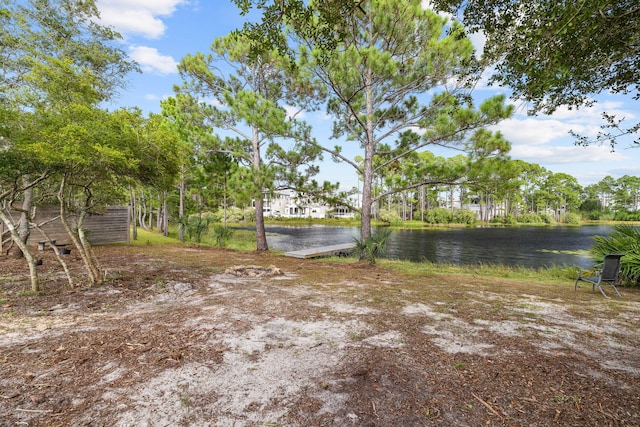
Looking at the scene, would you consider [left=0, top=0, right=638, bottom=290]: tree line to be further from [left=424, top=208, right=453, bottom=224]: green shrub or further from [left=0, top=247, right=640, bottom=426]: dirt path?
[left=424, top=208, right=453, bottom=224]: green shrub

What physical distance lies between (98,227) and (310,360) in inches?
491

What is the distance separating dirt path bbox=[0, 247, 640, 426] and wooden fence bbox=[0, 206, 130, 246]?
7.34m

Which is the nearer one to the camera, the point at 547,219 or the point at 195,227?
the point at 195,227

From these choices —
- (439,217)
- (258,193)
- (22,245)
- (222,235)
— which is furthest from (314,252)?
(439,217)

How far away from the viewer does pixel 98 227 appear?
37.6ft

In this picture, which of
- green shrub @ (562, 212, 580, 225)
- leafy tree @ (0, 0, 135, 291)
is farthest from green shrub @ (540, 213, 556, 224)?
leafy tree @ (0, 0, 135, 291)

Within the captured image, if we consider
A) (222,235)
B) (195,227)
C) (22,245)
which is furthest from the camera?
(195,227)

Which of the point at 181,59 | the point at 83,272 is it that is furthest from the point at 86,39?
the point at 83,272

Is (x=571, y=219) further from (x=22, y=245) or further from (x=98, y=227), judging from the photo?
(x=22, y=245)

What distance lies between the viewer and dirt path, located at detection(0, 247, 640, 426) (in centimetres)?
188

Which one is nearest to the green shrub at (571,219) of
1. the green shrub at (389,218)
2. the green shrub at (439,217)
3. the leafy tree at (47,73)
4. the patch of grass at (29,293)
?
the green shrub at (439,217)

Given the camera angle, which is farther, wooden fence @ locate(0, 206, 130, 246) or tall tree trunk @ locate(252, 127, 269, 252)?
wooden fence @ locate(0, 206, 130, 246)

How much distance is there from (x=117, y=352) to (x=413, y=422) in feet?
8.39

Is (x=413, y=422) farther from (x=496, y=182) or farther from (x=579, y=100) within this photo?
(x=496, y=182)
